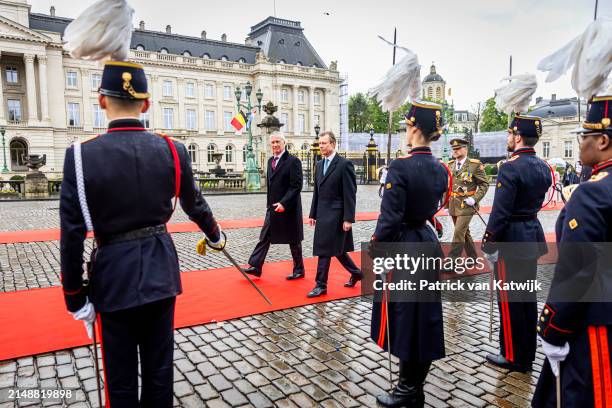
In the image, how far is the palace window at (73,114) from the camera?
5747 centimetres

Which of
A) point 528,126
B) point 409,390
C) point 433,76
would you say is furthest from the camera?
point 433,76

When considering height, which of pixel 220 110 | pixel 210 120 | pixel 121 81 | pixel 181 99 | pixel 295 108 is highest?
pixel 181 99

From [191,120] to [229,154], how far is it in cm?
739

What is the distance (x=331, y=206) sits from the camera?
6102 millimetres

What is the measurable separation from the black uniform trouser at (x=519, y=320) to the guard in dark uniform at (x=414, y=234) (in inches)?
39.1

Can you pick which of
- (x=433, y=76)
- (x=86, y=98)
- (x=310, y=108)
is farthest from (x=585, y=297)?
(x=433, y=76)

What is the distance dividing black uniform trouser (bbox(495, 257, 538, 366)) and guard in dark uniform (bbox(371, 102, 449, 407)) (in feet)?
3.26

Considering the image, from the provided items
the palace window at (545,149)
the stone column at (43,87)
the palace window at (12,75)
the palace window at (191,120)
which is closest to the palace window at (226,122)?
the palace window at (191,120)

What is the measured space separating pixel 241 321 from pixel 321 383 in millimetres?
1674

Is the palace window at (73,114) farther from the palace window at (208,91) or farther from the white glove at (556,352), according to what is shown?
the white glove at (556,352)

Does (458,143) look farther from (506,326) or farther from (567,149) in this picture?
(567,149)

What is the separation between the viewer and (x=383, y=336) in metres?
3.60

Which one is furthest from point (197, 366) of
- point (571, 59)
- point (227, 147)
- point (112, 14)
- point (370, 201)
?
point (227, 147)

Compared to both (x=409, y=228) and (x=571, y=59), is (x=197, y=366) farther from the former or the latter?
(x=571, y=59)
